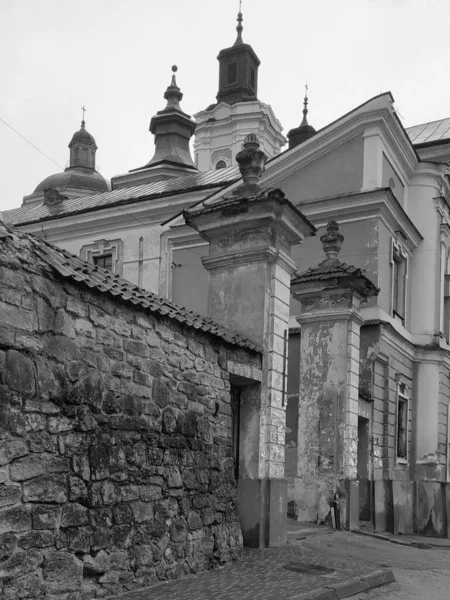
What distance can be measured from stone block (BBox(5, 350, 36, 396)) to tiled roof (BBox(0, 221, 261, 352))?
2.56 ft

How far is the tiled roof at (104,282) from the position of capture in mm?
6191

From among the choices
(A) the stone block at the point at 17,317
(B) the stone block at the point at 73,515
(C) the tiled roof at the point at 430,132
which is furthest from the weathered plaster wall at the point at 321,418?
(C) the tiled roof at the point at 430,132

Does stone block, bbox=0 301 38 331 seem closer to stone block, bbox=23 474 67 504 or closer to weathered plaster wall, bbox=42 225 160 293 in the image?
stone block, bbox=23 474 67 504

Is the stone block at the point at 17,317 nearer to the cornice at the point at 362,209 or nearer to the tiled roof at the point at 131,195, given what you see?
the cornice at the point at 362,209

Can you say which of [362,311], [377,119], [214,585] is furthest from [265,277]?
[377,119]

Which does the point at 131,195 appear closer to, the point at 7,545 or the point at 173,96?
the point at 173,96

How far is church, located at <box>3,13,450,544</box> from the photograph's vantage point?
10523mm

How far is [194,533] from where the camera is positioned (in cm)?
780

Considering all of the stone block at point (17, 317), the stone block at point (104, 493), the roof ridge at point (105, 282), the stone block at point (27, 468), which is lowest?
the stone block at point (104, 493)

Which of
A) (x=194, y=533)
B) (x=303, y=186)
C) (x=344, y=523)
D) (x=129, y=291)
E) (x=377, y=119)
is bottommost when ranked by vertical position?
(x=344, y=523)

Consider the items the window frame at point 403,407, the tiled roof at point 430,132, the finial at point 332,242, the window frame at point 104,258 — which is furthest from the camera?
the window frame at point 104,258

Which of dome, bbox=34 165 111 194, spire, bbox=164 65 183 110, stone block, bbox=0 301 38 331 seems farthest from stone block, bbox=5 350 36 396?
→ dome, bbox=34 165 111 194

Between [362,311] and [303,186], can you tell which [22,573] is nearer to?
[362,311]

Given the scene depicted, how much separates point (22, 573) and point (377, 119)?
16.2m
